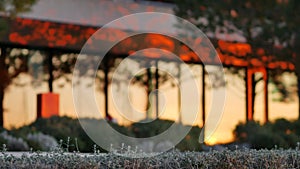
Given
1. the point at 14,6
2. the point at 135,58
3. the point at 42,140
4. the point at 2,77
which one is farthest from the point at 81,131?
the point at 135,58

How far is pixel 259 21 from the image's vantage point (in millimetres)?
21172

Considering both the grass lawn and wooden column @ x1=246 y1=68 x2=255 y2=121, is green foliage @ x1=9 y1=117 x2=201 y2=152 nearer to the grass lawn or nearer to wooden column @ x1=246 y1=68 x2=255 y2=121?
wooden column @ x1=246 y1=68 x2=255 y2=121

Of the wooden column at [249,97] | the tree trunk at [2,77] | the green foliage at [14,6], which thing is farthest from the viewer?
the wooden column at [249,97]

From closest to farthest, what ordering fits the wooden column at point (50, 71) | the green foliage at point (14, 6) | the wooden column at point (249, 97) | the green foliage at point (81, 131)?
the green foliage at point (14, 6), the green foliage at point (81, 131), the wooden column at point (50, 71), the wooden column at point (249, 97)

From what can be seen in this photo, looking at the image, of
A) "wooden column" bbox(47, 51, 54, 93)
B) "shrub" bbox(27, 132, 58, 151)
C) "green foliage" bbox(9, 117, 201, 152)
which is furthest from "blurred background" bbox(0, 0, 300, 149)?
"shrub" bbox(27, 132, 58, 151)

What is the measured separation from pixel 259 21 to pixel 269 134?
12.2 ft

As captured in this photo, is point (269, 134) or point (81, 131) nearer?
point (81, 131)

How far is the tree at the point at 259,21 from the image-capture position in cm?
2077

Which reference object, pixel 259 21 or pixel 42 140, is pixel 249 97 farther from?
pixel 42 140

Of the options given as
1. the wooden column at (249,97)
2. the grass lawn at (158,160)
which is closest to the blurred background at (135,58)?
the wooden column at (249,97)

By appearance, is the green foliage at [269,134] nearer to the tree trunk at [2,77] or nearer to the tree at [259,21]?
the tree at [259,21]

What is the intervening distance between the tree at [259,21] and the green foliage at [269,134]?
1.54 meters

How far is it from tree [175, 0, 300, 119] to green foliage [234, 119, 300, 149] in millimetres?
1543

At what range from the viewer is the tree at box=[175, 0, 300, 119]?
68.1ft
